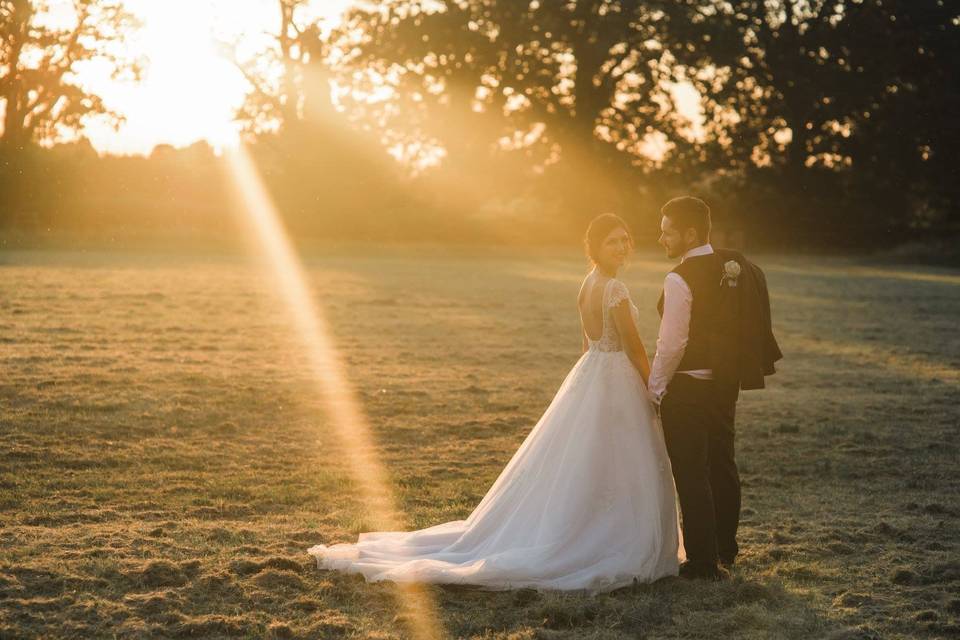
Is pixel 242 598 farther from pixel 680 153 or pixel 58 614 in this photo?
pixel 680 153

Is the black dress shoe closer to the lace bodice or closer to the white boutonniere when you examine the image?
the lace bodice

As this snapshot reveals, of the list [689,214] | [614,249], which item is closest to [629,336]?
[614,249]

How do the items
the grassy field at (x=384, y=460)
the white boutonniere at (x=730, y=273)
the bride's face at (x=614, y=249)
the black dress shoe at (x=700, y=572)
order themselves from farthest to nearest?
the bride's face at (x=614, y=249)
the black dress shoe at (x=700, y=572)
the white boutonniere at (x=730, y=273)
the grassy field at (x=384, y=460)

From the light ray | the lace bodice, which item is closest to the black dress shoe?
the lace bodice

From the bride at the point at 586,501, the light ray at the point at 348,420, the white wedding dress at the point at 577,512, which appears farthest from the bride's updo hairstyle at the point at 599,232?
the light ray at the point at 348,420

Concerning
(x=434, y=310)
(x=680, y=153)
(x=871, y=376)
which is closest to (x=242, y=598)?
(x=871, y=376)

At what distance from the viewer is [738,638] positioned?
4.93 metres

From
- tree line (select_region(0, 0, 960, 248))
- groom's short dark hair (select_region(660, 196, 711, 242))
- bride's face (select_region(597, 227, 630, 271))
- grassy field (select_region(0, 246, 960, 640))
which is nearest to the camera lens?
grassy field (select_region(0, 246, 960, 640))

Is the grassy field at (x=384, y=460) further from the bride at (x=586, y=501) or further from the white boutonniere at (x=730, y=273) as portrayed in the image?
the white boutonniere at (x=730, y=273)

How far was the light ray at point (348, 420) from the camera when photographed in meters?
5.25

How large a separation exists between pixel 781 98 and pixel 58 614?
4270 cm

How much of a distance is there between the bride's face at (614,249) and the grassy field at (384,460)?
5.57 feet

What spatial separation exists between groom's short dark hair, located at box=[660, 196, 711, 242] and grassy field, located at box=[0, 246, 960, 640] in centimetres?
180

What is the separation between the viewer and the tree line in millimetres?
43281
